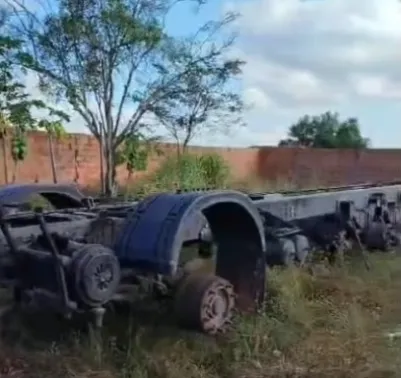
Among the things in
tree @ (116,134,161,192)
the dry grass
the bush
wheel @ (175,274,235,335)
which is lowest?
the dry grass

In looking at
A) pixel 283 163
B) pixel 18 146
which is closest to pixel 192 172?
pixel 18 146

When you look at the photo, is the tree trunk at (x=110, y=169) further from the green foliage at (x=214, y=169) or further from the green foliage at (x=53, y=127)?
the green foliage at (x=214, y=169)

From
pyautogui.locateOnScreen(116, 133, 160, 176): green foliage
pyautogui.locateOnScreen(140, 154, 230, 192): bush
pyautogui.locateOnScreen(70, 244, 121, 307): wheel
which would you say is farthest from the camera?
pyautogui.locateOnScreen(116, 133, 160, 176): green foliage

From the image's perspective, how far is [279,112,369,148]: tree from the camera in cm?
3197

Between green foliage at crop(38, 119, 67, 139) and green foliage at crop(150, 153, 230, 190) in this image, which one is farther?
green foliage at crop(150, 153, 230, 190)

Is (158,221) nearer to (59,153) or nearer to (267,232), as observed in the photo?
(267,232)

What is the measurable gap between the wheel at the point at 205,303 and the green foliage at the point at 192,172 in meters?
11.0

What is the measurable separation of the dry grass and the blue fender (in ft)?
1.05

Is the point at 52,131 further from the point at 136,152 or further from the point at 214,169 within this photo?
the point at 214,169

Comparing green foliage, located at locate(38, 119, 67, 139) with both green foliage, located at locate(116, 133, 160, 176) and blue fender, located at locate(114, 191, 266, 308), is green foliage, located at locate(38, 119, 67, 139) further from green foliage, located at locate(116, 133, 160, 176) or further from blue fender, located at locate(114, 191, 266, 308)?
blue fender, located at locate(114, 191, 266, 308)

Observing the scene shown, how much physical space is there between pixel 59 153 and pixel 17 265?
40.7 ft

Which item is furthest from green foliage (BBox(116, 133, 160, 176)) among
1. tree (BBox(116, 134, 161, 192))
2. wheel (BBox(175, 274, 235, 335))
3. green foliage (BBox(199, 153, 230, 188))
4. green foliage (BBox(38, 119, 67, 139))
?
wheel (BBox(175, 274, 235, 335))

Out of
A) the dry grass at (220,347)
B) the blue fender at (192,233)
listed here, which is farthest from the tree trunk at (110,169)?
the blue fender at (192,233)

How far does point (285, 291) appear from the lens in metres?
5.50
